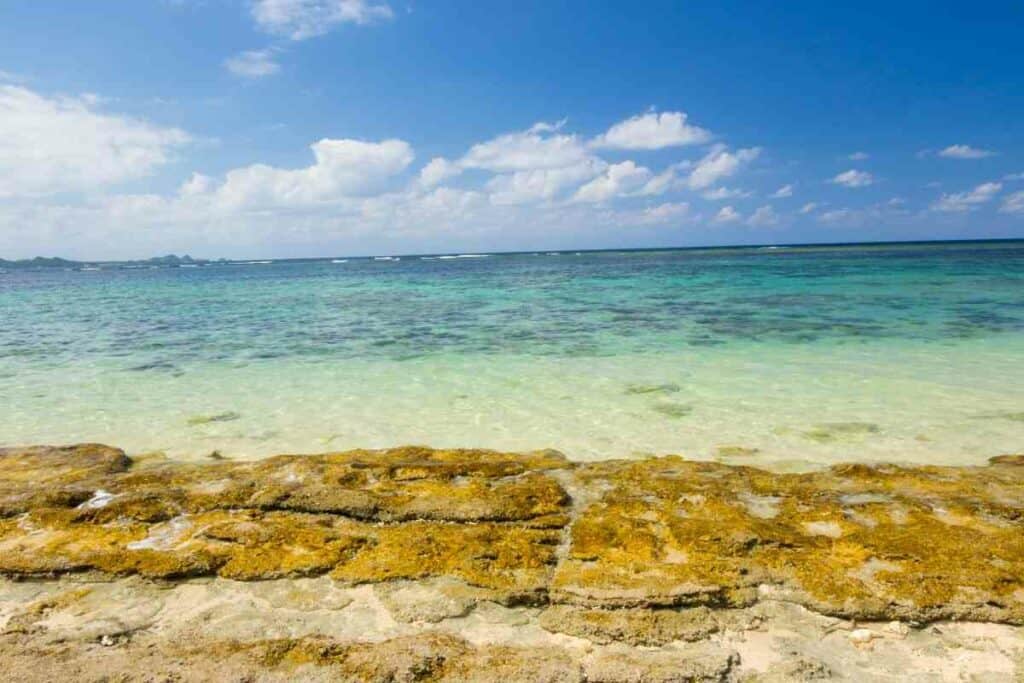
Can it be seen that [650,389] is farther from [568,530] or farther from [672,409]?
[568,530]

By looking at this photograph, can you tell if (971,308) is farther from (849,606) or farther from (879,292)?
(849,606)

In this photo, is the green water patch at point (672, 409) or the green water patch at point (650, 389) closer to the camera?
the green water patch at point (672, 409)

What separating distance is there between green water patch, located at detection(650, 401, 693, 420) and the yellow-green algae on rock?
3.58 meters

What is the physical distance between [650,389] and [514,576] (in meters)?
7.93

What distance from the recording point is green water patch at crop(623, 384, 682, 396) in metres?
11.3

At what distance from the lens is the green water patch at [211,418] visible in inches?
391

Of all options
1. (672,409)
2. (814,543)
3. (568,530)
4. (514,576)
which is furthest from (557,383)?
(514,576)

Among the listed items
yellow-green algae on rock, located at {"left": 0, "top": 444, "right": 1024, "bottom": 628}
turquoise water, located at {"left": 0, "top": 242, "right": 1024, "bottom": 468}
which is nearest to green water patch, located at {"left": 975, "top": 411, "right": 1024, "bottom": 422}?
turquoise water, located at {"left": 0, "top": 242, "right": 1024, "bottom": 468}

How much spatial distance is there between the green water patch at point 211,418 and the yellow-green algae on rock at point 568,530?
3.53m

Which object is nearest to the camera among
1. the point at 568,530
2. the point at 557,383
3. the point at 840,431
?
the point at 568,530

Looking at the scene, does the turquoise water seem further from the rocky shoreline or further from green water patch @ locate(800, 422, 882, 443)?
the rocky shoreline

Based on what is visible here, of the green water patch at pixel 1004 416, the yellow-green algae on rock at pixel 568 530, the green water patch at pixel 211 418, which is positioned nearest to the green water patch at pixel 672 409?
the yellow-green algae on rock at pixel 568 530

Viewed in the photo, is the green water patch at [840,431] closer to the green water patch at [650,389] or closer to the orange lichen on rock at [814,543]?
the orange lichen on rock at [814,543]

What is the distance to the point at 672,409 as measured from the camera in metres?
10.2
